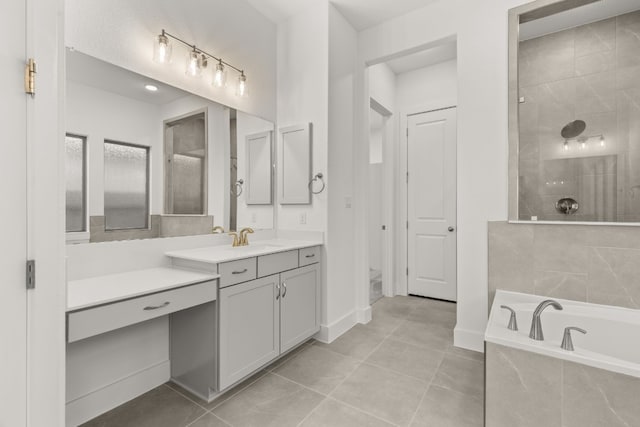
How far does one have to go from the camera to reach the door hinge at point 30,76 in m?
0.97

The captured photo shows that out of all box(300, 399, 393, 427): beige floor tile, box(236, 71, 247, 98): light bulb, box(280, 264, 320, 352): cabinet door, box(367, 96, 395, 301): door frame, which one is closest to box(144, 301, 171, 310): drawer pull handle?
box(280, 264, 320, 352): cabinet door

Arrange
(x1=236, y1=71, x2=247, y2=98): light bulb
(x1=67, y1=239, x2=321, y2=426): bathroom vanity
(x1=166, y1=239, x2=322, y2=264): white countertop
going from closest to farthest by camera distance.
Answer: (x1=67, y1=239, x2=321, y2=426): bathroom vanity → (x1=166, y1=239, x2=322, y2=264): white countertop → (x1=236, y1=71, x2=247, y2=98): light bulb

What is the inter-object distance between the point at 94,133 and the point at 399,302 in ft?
11.4

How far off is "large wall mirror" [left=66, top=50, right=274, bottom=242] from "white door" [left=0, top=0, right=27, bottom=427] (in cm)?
72

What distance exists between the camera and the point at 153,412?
1.70 meters

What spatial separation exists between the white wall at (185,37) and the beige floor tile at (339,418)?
2.34 metres

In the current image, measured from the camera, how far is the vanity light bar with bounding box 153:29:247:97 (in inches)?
77.2

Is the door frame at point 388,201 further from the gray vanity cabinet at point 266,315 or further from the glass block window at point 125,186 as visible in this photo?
the glass block window at point 125,186

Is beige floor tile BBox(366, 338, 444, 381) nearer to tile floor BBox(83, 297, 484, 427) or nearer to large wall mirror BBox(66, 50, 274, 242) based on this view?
tile floor BBox(83, 297, 484, 427)

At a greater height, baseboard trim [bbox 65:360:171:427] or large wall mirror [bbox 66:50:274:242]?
large wall mirror [bbox 66:50:274:242]

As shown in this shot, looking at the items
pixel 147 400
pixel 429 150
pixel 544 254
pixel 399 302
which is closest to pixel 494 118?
pixel 544 254

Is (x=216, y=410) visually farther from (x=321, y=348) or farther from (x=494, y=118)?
(x=494, y=118)

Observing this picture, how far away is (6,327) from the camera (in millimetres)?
932

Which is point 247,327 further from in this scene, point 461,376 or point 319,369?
point 461,376
